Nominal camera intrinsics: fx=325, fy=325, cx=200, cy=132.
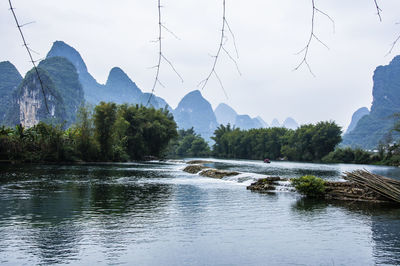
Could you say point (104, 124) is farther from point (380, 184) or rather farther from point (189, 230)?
point (189, 230)

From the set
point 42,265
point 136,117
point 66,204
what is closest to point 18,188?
point 66,204

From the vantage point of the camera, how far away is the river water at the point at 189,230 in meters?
9.72

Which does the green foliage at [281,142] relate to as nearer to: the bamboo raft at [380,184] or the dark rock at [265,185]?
the dark rock at [265,185]

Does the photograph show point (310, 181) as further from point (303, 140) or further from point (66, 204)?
point (303, 140)

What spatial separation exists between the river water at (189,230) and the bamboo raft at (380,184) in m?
1.35

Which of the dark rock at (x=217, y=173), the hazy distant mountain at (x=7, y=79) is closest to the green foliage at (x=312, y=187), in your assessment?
the dark rock at (x=217, y=173)

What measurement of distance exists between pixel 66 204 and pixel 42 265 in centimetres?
924

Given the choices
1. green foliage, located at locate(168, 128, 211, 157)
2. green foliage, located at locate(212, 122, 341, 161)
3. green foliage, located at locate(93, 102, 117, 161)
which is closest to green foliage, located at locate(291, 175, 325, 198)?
green foliage, located at locate(93, 102, 117, 161)

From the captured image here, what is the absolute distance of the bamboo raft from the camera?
65.7ft

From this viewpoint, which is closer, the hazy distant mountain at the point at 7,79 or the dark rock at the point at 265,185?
the hazy distant mountain at the point at 7,79

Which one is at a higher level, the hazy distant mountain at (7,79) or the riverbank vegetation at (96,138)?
the hazy distant mountain at (7,79)

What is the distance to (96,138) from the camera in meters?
57.2

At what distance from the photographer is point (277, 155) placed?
106 metres

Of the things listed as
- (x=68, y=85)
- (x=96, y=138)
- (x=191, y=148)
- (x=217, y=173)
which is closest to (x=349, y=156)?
(x=217, y=173)
